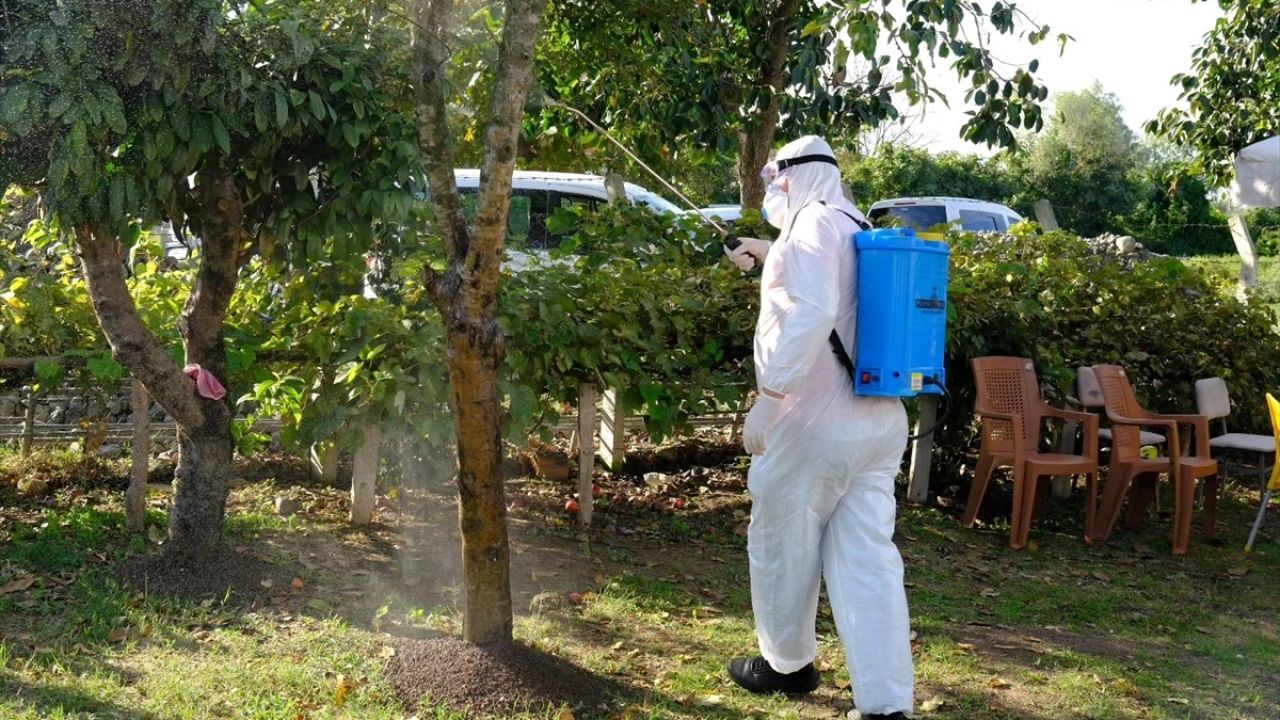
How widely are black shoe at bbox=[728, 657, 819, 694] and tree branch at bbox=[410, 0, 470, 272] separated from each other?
1733mm

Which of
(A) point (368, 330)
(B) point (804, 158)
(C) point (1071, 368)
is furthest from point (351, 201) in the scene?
(C) point (1071, 368)

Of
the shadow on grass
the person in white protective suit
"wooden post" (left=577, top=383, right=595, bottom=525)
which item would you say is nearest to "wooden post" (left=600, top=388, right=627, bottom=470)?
"wooden post" (left=577, top=383, right=595, bottom=525)

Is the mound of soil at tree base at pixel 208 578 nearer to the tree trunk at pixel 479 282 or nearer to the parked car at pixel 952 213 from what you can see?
the tree trunk at pixel 479 282

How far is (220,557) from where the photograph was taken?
202 inches

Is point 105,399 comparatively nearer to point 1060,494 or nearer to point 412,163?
point 412,163

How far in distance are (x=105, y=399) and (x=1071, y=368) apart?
18.2 feet

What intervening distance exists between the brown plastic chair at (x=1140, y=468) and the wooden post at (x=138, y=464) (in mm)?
4943

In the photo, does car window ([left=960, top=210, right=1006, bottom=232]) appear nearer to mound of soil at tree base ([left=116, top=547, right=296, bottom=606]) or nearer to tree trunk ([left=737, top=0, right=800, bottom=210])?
tree trunk ([left=737, top=0, right=800, bottom=210])

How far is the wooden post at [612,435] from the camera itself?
23.9 ft

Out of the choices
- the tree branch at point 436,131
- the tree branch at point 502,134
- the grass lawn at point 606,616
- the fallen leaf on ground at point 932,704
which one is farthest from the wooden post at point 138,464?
the fallen leaf on ground at point 932,704

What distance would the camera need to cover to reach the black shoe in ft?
14.5

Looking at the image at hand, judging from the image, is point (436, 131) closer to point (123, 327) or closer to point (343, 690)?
point (123, 327)

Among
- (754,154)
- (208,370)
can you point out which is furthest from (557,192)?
(208,370)

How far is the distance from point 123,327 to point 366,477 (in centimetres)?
144
